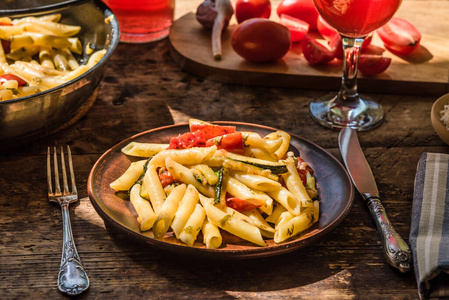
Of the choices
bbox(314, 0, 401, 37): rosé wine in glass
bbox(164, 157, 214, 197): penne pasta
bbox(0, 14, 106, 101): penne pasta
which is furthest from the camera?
bbox(0, 14, 106, 101): penne pasta

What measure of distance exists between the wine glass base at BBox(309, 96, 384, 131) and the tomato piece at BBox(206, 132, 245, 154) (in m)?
0.54

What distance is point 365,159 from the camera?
1.55 metres

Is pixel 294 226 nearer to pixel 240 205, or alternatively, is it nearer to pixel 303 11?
pixel 240 205

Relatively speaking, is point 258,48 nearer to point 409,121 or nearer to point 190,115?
point 190,115

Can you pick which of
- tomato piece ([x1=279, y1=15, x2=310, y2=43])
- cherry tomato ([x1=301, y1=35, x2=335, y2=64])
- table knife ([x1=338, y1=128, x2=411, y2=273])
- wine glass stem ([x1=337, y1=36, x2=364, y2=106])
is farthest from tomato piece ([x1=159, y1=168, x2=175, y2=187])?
tomato piece ([x1=279, y1=15, x2=310, y2=43])

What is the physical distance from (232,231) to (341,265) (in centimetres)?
26

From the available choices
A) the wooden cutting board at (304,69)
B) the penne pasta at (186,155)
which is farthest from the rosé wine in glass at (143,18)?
the penne pasta at (186,155)

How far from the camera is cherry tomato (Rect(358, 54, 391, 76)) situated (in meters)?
1.99

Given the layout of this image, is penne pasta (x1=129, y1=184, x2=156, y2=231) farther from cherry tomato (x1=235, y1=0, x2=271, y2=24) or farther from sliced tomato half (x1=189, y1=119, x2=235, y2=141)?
cherry tomato (x1=235, y1=0, x2=271, y2=24)

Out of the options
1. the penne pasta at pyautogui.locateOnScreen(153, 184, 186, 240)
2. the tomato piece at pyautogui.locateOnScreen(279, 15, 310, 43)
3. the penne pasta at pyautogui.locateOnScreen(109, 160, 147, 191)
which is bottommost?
the tomato piece at pyautogui.locateOnScreen(279, 15, 310, 43)

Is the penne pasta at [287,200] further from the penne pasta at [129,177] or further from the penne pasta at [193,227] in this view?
the penne pasta at [129,177]

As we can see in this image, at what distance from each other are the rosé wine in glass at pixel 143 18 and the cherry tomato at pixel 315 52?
2.25 ft

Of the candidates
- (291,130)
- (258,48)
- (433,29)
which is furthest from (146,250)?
(433,29)

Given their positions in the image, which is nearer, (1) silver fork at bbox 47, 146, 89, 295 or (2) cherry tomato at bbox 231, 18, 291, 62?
(1) silver fork at bbox 47, 146, 89, 295
